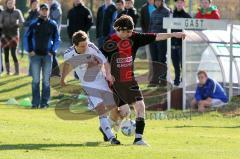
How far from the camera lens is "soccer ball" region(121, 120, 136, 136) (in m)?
14.7

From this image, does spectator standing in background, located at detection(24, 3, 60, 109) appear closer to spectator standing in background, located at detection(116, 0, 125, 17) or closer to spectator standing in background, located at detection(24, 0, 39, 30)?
spectator standing in background, located at detection(116, 0, 125, 17)

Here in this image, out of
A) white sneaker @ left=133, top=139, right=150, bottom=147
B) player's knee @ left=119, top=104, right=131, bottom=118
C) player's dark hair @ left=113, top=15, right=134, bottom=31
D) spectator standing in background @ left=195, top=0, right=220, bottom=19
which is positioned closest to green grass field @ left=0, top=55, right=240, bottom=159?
white sneaker @ left=133, top=139, right=150, bottom=147

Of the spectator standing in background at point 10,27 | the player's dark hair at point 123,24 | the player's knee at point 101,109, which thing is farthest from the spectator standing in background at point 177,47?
the player's dark hair at point 123,24

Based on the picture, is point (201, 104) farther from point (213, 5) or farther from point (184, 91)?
point (213, 5)

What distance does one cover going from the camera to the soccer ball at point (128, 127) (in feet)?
48.3

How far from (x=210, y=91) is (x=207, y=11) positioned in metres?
2.58

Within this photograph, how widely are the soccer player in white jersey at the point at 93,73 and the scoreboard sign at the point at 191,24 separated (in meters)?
7.09

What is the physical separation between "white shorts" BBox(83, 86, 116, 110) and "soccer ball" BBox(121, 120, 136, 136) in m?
0.46

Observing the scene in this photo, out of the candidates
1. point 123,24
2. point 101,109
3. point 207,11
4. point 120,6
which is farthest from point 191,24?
point 123,24

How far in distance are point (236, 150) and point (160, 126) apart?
15.5ft

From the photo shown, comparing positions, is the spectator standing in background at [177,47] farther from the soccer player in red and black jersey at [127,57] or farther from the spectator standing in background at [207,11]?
the soccer player in red and black jersey at [127,57]

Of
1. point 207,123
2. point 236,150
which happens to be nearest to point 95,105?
point 236,150

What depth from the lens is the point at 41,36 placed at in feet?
73.6

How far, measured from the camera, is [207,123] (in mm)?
19359
